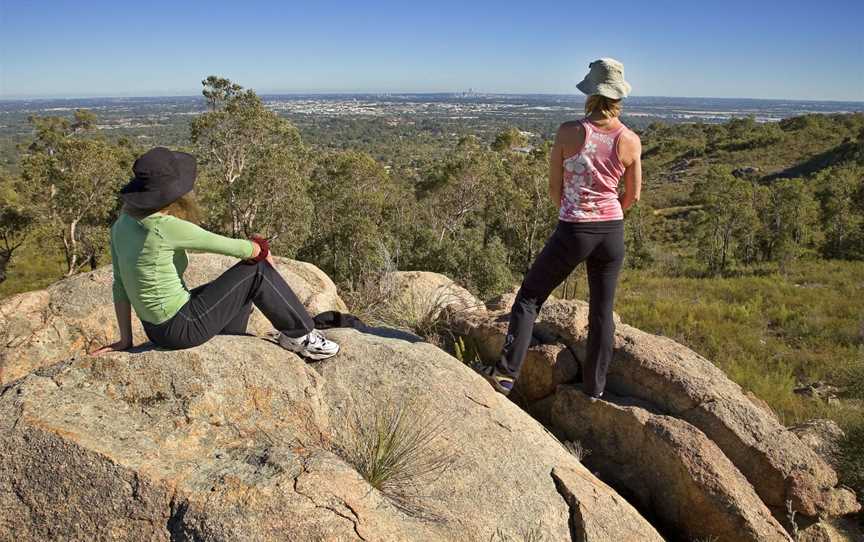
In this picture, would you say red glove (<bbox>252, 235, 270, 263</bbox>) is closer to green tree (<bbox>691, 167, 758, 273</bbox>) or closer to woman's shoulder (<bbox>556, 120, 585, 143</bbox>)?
woman's shoulder (<bbox>556, 120, 585, 143</bbox>)

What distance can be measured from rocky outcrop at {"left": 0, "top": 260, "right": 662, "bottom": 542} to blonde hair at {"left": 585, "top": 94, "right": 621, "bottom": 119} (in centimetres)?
196

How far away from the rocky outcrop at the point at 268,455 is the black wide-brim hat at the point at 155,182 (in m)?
0.82

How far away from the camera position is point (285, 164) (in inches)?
800

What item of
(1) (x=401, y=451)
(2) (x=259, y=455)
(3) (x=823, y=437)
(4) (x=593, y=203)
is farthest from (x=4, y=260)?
(3) (x=823, y=437)

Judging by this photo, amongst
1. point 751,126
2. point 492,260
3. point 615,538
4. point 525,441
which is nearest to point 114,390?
point 525,441

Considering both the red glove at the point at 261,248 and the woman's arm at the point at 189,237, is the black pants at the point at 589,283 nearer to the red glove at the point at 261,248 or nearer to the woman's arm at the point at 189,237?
the red glove at the point at 261,248

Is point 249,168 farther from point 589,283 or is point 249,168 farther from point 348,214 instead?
point 589,283

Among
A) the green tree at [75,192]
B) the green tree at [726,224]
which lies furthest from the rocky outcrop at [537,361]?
the green tree at [726,224]

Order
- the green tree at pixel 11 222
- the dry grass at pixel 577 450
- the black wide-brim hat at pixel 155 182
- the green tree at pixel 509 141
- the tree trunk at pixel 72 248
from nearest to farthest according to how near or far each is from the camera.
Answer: the black wide-brim hat at pixel 155 182 → the dry grass at pixel 577 450 → the tree trunk at pixel 72 248 → the green tree at pixel 11 222 → the green tree at pixel 509 141

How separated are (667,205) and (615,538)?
52.0 m

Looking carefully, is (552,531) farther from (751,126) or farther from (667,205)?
(751,126)

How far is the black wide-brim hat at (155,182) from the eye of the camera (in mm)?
2895

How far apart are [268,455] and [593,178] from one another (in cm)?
251

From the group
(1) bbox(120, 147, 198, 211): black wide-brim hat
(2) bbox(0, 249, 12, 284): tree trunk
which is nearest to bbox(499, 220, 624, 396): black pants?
(1) bbox(120, 147, 198, 211): black wide-brim hat
